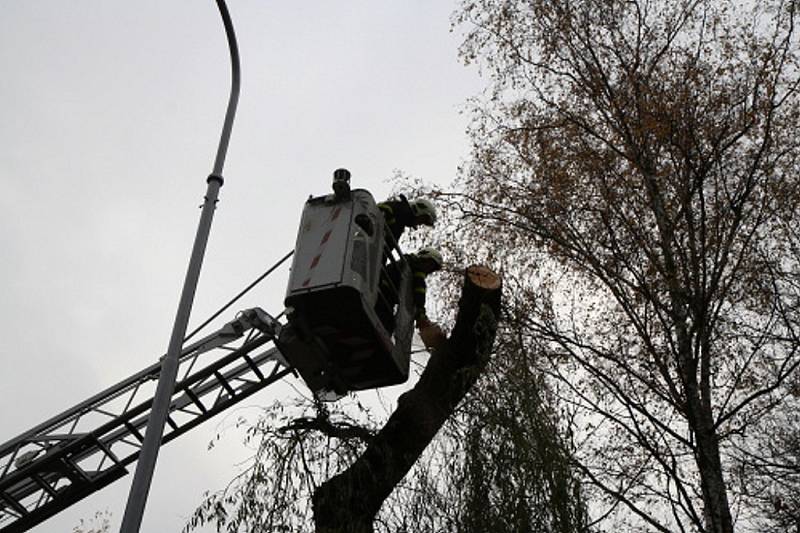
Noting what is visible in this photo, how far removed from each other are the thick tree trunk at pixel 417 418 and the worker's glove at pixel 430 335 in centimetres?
93

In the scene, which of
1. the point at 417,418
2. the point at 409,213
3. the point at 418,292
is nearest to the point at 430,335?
the point at 418,292

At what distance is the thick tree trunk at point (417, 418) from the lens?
503 cm

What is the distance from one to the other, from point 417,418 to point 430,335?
1.68 m

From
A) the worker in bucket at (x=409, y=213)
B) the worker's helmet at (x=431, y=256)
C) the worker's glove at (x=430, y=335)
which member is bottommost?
the worker's glove at (x=430, y=335)

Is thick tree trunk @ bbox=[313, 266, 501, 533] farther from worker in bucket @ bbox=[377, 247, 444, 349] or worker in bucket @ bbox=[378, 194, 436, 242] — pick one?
worker in bucket @ bbox=[378, 194, 436, 242]

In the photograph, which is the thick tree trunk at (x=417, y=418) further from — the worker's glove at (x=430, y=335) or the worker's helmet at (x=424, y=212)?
the worker's helmet at (x=424, y=212)

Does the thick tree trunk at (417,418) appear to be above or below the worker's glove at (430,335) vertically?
below

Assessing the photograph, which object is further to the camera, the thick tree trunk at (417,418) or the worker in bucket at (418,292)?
the worker in bucket at (418,292)

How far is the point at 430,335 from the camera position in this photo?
7.22m

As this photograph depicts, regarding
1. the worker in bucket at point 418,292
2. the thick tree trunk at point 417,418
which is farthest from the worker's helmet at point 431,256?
the thick tree trunk at point 417,418

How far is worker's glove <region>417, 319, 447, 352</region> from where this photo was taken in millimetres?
7074

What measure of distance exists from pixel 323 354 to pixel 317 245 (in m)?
0.85

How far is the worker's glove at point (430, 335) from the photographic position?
7074 millimetres

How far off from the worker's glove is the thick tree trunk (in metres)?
0.93
